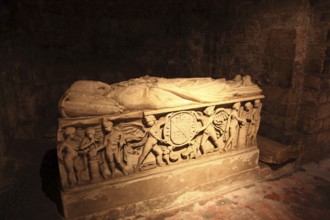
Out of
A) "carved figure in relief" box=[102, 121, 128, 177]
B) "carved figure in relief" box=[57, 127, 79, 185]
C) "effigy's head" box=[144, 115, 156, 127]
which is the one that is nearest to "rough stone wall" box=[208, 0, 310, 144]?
"effigy's head" box=[144, 115, 156, 127]

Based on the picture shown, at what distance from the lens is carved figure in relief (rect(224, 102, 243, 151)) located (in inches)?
145

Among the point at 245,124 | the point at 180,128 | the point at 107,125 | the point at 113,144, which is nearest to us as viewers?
the point at 107,125

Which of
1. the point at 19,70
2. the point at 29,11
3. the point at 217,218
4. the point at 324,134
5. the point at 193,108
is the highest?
the point at 29,11

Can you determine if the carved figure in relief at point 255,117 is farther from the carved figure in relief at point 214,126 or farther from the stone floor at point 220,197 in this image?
the stone floor at point 220,197

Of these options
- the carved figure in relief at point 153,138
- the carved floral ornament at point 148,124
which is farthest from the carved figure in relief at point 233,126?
the carved figure in relief at point 153,138

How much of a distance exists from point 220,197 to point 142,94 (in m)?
1.71

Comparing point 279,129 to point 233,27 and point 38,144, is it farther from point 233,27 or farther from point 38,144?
point 38,144

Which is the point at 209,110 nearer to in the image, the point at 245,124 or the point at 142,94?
the point at 245,124

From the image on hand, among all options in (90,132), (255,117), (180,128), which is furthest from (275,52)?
(90,132)

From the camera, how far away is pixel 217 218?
3.29 m

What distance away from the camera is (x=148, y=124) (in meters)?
3.19

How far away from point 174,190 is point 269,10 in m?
3.07

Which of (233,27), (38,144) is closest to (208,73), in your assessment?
(233,27)

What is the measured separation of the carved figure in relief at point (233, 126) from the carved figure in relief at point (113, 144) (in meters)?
1.45
